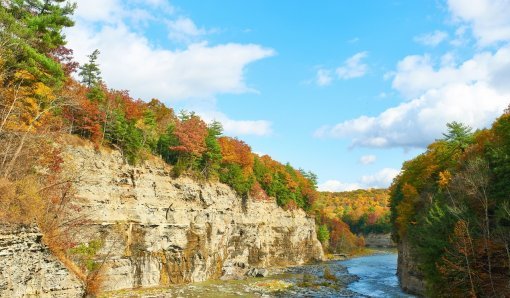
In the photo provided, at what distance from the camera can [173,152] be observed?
178 feet

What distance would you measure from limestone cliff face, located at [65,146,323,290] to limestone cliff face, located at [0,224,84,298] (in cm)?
1249

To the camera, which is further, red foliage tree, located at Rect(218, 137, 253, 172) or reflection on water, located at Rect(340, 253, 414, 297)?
red foliage tree, located at Rect(218, 137, 253, 172)

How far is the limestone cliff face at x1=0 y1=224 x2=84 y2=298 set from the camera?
51.9ft

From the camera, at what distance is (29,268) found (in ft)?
55.2

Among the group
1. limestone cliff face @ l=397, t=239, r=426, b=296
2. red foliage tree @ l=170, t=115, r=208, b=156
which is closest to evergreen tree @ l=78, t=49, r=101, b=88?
red foliage tree @ l=170, t=115, r=208, b=156

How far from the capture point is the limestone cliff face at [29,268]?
15.8 meters

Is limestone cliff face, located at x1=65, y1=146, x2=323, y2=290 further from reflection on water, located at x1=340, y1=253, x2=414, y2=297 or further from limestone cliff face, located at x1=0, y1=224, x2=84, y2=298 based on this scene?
reflection on water, located at x1=340, y1=253, x2=414, y2=297

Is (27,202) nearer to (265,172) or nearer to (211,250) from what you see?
(211,250)

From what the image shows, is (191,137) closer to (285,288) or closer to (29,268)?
(285,288)

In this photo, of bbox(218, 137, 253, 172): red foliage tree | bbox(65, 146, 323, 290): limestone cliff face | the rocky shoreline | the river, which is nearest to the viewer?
the rocky shoreline

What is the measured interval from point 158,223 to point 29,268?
2847 centimetres

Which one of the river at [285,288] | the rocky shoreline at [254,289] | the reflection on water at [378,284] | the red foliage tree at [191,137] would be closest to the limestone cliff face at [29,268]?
the rocky shoreline at [254,289]

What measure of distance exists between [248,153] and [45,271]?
53.6m

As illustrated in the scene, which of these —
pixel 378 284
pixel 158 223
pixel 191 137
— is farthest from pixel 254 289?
pixel 191 137
